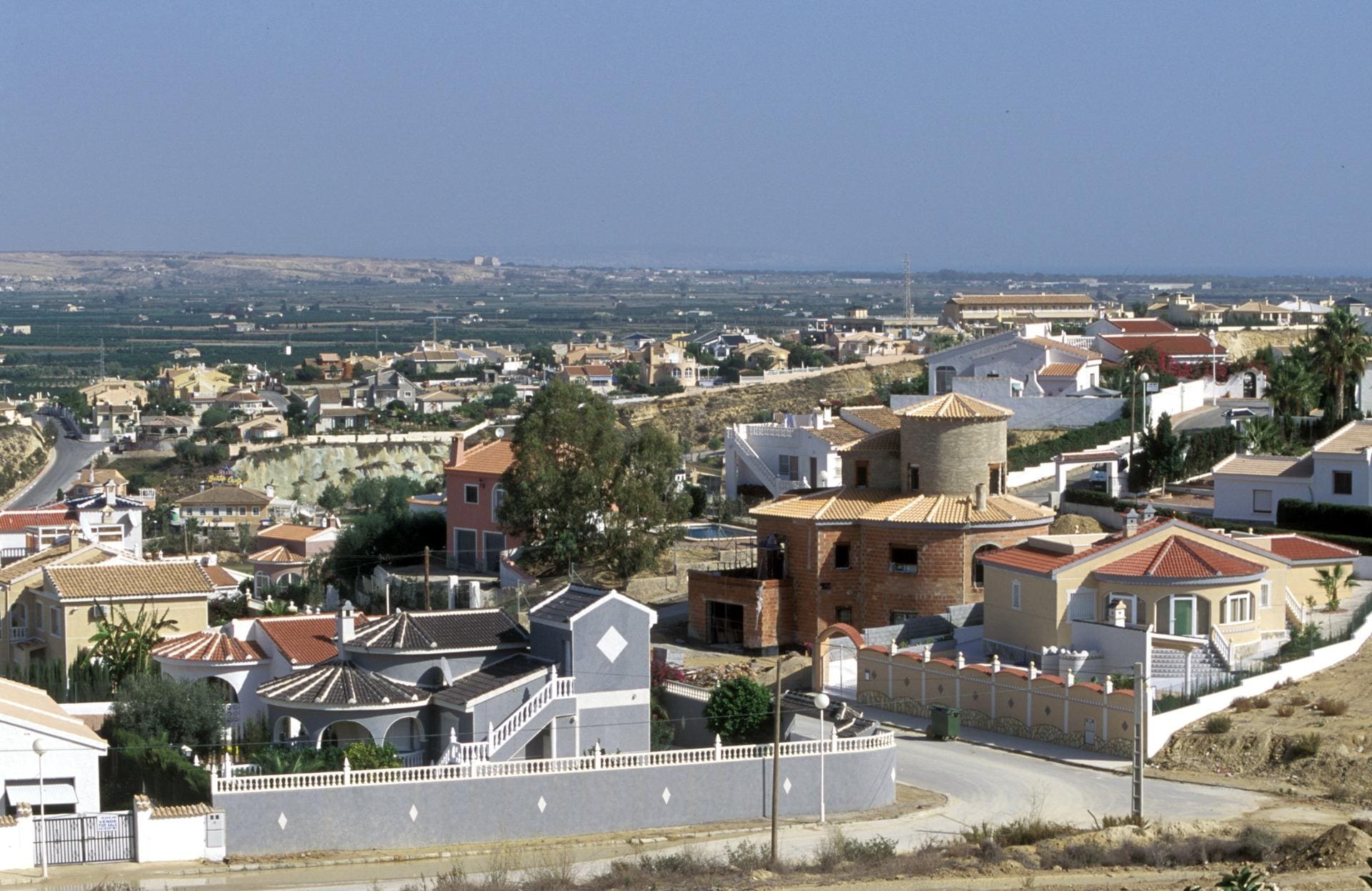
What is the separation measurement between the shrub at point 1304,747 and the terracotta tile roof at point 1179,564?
5.24 m

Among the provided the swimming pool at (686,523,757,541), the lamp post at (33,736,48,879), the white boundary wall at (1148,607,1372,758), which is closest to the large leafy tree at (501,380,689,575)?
the swimming pool at (686,523,757,541)

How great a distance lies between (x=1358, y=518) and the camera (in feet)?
155

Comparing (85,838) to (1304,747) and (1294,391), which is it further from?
(1294,391)

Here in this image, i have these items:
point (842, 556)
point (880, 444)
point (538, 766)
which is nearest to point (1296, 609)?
point (842, 556)

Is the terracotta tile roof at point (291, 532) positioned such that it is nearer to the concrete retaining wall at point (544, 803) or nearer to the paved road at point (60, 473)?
the paved road at point (60, 473)

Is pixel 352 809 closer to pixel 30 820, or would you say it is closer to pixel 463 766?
pixel 463 766

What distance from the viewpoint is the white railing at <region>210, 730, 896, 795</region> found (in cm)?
2972

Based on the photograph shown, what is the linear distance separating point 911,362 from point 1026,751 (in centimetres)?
8643

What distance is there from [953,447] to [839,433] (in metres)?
16.4

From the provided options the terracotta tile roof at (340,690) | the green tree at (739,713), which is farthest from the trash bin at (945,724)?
the terracotta tile roof at (340,690)

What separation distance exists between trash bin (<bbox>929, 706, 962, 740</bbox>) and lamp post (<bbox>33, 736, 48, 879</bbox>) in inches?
647

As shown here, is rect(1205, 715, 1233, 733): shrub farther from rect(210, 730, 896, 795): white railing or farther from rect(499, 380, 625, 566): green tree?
rect(499, 380, 625, 566): green tree

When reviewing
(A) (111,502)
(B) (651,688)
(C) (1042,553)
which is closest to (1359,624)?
(C) (1042,553)

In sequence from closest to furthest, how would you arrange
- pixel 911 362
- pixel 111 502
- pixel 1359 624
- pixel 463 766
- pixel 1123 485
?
1. pixel 463 766
2. pixel 1359 624
3. pixel 1123 485
4. pixel 111 502
5. pixel 911 362
